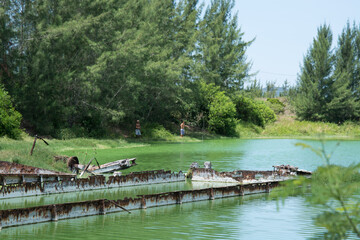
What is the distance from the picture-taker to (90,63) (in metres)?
42.0

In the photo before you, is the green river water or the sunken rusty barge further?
the sunken rusty barge

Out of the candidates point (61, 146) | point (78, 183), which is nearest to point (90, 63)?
point (61, 146)

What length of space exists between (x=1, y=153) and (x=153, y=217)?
923 centimetres

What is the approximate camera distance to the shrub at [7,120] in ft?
106

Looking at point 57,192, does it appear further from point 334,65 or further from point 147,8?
point 334,65

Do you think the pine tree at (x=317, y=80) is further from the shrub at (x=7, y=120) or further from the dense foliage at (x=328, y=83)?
the shrub at (x=7, y=120)

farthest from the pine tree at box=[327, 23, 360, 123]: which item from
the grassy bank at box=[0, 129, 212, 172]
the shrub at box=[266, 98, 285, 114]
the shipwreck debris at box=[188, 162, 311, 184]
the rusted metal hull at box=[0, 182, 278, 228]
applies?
the rusted metal hull at box=[0, 182, 278, 228]

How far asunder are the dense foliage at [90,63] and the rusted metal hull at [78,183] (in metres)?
20.4

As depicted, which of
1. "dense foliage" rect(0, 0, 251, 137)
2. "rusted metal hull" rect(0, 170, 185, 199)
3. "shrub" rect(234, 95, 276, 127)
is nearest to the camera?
"rusted metal hull" rect(0, 170, 185, 199)

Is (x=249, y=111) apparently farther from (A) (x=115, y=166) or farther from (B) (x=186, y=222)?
(B) (x=186, y=222)

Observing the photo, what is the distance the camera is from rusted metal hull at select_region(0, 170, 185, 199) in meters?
15.3

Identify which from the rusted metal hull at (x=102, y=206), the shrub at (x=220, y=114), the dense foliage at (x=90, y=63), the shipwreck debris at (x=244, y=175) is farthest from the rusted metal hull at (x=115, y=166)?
the shrub at (x=220, y=114)

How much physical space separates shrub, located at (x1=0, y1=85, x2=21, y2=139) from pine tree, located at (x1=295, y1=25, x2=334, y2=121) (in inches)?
1910

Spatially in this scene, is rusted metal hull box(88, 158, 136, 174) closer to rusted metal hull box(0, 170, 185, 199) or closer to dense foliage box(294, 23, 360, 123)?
rusted metal hull box(0, 170, 185, 199)
